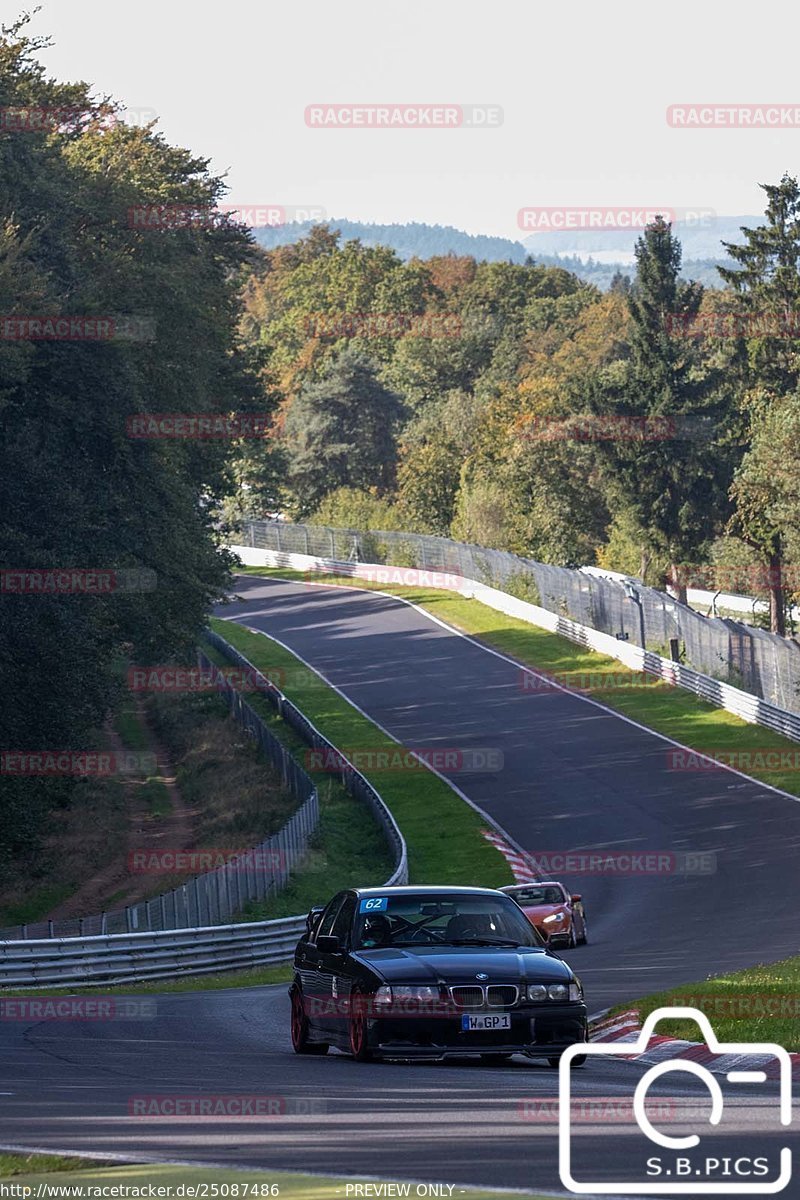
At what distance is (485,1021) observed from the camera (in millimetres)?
12570

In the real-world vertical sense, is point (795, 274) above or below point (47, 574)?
above

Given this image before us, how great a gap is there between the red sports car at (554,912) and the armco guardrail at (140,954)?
12.4ft

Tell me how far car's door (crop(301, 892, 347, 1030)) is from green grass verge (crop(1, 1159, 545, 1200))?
5.44m

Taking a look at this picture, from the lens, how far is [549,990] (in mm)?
12734

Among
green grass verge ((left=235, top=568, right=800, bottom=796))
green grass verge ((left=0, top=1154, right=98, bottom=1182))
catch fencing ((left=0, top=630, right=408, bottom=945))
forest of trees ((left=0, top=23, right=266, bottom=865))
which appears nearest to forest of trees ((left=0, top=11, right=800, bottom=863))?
forest of trees ((left=0, top=23, right=266, bottom=865))

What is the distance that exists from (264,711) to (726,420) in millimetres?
38709

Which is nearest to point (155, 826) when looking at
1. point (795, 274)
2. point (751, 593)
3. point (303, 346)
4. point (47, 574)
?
point (47, 574)

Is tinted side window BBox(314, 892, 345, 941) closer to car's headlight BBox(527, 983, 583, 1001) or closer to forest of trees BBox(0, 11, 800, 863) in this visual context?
car's headlight BBox(527, 983, 583, 1001)

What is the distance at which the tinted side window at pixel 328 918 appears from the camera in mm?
14773

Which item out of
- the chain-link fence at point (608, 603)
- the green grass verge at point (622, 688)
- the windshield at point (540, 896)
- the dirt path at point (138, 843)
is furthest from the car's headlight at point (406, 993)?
the chain-link fence at point (608, 603)

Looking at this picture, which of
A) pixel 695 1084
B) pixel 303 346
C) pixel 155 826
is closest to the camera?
pixel 695 1084

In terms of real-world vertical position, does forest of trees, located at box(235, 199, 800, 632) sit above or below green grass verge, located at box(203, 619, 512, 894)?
above

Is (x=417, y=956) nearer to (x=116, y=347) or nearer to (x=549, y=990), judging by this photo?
(x=549, y=990)

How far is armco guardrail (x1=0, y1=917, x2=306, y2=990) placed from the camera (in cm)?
2397
